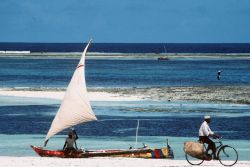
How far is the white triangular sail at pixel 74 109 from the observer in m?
27.1

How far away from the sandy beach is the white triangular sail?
6.65 feet

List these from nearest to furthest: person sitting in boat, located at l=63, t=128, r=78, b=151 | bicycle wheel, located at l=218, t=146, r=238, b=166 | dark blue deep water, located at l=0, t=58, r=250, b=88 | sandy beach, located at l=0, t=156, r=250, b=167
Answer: sandy beach, located at l=0, t=156, r=250, b=167, bicycle wheel, located at l=218, t=146, r=238, b=166, person sitting in boat, located at l=63, t=128, r=78, b=151, dark blue deep water, located at l=0, t=58, r=250, b=88

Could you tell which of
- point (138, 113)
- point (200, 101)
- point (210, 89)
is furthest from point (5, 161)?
point (210, 89)

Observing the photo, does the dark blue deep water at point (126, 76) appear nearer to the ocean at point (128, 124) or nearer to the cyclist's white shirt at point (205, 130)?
the ocean at point (128, 124)

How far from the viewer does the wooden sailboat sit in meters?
26.2

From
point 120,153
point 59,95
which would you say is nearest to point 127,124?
point 120,153

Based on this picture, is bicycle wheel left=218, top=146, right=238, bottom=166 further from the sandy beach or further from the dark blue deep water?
the dark blue deep water

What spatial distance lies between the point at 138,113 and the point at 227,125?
717 centimetres

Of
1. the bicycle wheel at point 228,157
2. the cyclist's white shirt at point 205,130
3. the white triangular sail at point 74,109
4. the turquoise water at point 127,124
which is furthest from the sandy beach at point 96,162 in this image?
the turquoise water at point 127,124

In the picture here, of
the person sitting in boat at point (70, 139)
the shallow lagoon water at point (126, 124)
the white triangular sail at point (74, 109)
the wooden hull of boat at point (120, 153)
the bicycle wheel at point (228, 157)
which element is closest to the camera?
the bicycle wheel at point (228, 157)

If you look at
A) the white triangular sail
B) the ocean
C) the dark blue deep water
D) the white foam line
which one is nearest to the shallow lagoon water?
the ocean

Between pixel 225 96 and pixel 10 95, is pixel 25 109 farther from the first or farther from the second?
pixel 225 96

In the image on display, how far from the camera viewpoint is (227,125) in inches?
1572

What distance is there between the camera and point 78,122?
27.3m
